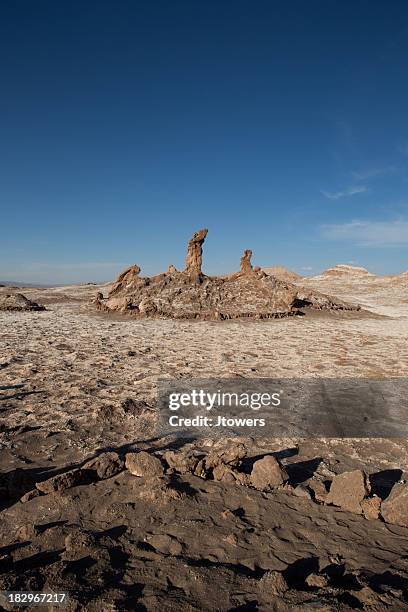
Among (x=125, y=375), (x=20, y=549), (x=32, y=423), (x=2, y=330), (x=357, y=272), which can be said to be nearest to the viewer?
(x=20, y=549)

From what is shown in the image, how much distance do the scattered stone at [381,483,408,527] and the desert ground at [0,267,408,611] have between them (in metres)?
0.01

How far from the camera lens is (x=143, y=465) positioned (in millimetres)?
3705

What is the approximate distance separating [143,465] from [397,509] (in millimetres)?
2142

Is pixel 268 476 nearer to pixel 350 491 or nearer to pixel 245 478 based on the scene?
pixel 245 478

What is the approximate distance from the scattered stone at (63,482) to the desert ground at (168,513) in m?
0.01

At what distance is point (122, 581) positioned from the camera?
241 cm

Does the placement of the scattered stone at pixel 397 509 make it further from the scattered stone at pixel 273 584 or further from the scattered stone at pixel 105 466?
the scattered stone at pixel 105 466

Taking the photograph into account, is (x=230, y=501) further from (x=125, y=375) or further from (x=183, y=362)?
(x=183, y=362)

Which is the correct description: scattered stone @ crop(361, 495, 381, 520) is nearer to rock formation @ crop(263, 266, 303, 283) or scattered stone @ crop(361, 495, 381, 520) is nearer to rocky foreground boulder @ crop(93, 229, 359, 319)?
rocky foreground boulder @ crop(93, 229, 359, 319)

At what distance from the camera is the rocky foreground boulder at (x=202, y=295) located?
15977mm

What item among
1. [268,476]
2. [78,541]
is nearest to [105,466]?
[78,541]

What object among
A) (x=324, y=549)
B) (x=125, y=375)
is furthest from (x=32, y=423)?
(x=324, y=549)

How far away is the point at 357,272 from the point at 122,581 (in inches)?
1868

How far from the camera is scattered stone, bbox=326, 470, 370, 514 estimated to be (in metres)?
3.27
